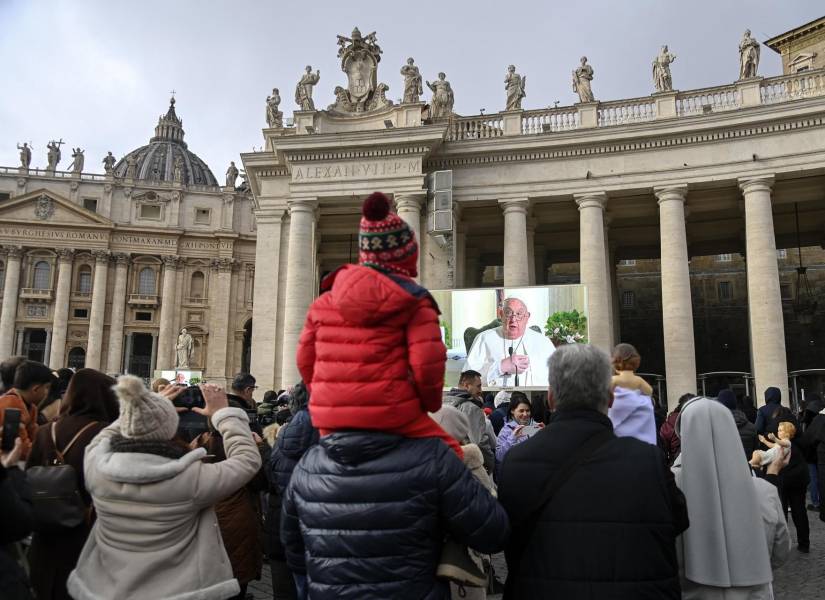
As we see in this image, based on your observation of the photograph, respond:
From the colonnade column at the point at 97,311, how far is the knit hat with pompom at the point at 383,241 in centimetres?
5687

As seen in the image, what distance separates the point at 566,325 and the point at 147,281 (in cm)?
4877

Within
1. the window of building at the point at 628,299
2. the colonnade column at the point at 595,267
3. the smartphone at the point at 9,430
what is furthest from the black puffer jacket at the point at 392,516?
the window of building at the point at 628,299

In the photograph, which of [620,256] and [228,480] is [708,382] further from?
[228,480]

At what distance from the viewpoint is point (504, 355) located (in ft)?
59.6

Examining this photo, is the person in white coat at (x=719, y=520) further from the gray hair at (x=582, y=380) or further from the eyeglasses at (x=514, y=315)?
the eyeglasses at (x=514, y=315)

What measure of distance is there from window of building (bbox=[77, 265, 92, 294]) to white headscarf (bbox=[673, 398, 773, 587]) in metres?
60.5

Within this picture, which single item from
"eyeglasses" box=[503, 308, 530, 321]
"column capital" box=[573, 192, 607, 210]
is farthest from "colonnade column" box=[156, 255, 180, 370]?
"column capital" box=[573, 192, 607, 210]

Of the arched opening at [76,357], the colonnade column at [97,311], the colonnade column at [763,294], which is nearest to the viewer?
the colonnade column at [763,294]

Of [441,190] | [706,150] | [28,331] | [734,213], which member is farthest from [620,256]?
[28,331]

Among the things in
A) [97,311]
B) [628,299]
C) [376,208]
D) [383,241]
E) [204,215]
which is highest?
[204,215]

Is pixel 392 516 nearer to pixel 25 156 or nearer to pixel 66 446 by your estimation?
pixel 66 446

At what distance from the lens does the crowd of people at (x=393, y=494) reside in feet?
8.41

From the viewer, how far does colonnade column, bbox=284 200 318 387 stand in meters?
20.7

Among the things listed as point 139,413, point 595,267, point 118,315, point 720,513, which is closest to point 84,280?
point 118,315
